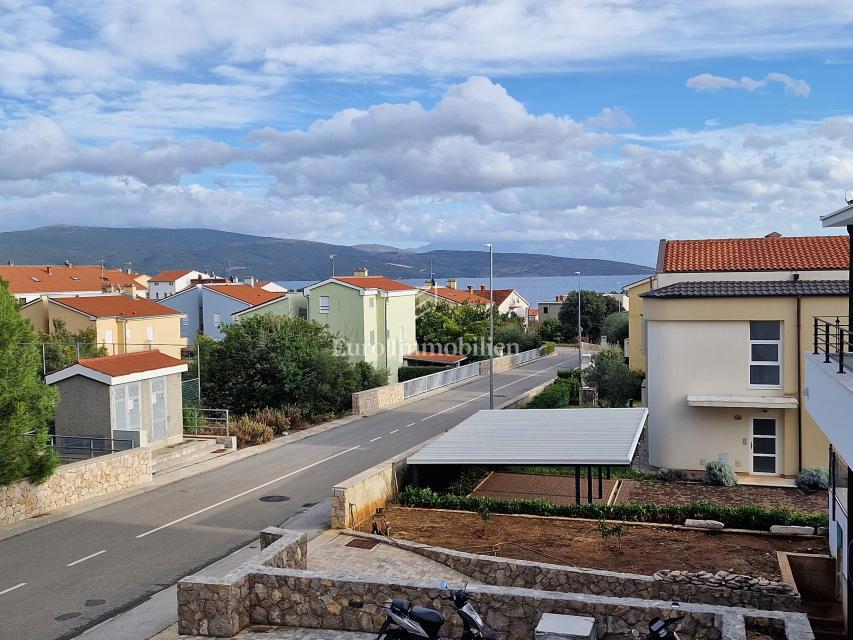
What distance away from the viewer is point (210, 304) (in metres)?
73.4

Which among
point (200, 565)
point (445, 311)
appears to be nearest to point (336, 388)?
point (200, 565)

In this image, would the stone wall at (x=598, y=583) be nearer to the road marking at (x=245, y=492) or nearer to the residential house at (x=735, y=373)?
the road marking at (x=245, y=492)

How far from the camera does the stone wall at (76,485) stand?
59.1ft

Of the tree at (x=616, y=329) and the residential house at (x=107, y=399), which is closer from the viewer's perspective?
the residential house at (x=107, y=399)

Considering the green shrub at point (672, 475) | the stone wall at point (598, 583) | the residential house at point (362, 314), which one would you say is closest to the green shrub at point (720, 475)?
the green shrub at point (672, 475)

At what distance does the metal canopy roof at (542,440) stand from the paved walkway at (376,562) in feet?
10.3

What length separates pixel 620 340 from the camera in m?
66.4

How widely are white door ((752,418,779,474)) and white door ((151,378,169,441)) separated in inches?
684

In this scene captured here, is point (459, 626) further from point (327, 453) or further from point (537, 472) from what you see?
point (327, 453)

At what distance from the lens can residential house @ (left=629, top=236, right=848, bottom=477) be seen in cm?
2191

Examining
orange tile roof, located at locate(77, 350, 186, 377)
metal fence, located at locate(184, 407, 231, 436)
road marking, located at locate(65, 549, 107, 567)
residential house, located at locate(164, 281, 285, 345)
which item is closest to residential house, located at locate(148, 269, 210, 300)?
residential house, located at locate(164, 281, 285, 345)

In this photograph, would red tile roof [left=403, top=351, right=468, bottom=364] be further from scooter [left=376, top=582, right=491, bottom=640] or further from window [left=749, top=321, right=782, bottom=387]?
scooter [left=376, top=582, right=491, bottom=640]

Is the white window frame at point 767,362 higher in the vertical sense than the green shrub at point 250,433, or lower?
Result: higher

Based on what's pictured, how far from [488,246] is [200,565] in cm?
2372
